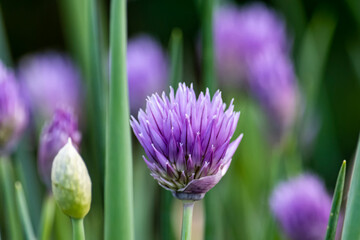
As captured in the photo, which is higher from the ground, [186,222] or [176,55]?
[176,55]

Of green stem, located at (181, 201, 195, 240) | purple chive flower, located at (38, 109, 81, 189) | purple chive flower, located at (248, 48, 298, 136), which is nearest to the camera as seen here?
green stem, located at (181, 201, 195, 240)

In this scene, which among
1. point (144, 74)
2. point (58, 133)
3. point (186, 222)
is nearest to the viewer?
point (186, 222)

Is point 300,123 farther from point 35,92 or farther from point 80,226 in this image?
point 80,226

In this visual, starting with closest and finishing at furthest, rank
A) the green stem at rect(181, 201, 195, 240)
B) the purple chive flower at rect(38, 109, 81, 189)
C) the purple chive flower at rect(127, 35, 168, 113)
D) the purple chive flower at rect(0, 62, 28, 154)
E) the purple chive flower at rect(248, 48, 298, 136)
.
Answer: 1. the green stem at rect(181, 201, 195, 240)
2. the purple chive flower at rect(38, 109, 81, 189)
3. the purple chive flower at rect(0, 62, 28, 154)
4. the purple chive flower at rect(248, 48, 298, 136)
5. the purple chive flower at rect(127, 35, 168, 113)

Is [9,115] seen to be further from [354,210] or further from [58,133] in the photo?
[354,210]

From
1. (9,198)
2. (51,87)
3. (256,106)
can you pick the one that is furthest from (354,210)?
(51,87)

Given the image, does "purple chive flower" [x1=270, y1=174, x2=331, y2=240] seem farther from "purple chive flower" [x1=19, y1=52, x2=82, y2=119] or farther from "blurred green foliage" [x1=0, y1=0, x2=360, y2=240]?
"purple chive flower" [x1=19, y1=52, x2=82, y2=119]

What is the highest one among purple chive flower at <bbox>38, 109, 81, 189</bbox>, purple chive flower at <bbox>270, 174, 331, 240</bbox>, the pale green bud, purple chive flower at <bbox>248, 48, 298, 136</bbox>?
purple chive flower at <bbox>248, 48, 298, 136</bbox>

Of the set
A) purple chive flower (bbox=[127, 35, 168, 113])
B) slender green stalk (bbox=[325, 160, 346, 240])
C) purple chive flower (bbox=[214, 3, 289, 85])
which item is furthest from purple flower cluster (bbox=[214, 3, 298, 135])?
slender green stalk (bbox=[325, 160, 346, 240])
